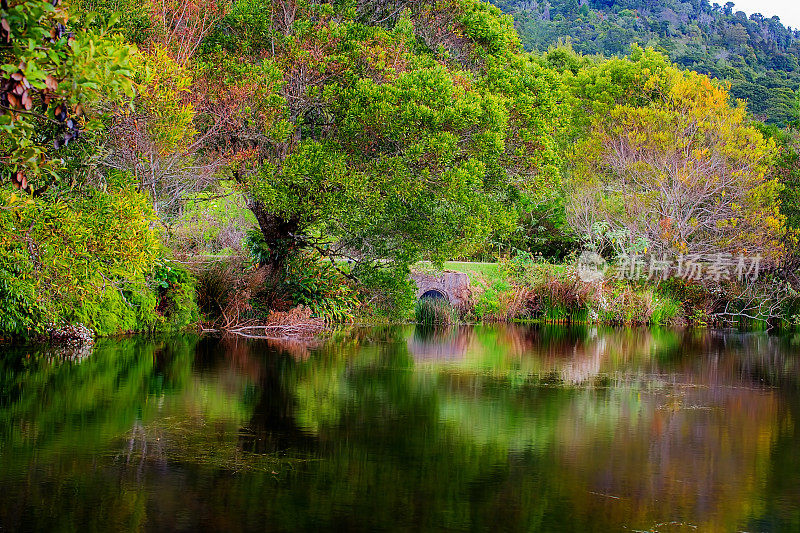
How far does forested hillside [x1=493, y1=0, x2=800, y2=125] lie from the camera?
171 ft

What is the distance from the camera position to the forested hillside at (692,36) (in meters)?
52.1

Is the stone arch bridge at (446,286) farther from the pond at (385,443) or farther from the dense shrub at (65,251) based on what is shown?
the dense shrub at (65,251)

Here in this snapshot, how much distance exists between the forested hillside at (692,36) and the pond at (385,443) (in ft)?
132

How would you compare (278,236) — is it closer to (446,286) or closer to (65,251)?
(446,286)

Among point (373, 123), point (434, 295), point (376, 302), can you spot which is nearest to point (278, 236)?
point (376, 302)

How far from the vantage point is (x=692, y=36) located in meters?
62.8

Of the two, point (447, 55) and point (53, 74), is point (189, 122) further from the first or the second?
point (53, 74)

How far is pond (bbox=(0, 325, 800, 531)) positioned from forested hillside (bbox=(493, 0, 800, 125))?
40283 millimetres

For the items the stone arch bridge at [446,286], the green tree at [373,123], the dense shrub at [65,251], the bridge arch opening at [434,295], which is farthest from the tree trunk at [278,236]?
the bridge arch opening at [434,295]

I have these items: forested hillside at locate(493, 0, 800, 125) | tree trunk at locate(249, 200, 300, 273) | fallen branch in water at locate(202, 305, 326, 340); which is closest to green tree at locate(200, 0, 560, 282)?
tree trunk at locate(249, 200, 300, 273)

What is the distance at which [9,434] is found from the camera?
28.3 feet

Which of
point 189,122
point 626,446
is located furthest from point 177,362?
point 626,446

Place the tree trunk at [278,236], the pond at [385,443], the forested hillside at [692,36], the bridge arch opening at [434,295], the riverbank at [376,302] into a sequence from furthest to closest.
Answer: the forested hillside at [692,36] → the bridge arch opening at [434,295] → the tree trunk at [278,236] → the riverbank at [376,302] → the pond at [385,443]

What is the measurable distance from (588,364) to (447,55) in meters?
8.53
